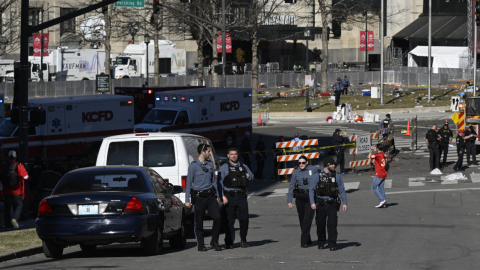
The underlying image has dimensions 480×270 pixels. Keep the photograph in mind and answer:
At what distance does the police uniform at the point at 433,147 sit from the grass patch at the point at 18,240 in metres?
15.9

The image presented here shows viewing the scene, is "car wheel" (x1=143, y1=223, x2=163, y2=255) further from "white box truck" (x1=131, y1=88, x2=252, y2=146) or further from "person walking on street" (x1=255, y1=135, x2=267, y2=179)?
"white box truck" (x1=131, y1=88, x2=252, y2=146)

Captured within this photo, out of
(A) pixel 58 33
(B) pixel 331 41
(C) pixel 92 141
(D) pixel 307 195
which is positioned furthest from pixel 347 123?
(B) pixel 331 41

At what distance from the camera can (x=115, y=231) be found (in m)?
10.4

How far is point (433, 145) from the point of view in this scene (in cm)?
2597

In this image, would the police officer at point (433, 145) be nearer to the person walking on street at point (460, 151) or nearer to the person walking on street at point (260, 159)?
the person walking on street at point (460, 151)

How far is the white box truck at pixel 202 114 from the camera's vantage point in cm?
3055

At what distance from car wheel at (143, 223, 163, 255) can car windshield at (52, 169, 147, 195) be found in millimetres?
688

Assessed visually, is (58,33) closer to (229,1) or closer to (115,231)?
(229,1)

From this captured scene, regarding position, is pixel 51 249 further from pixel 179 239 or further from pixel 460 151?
pixel 460 151

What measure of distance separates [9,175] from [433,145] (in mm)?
16003

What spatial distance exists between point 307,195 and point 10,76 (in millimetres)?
52846

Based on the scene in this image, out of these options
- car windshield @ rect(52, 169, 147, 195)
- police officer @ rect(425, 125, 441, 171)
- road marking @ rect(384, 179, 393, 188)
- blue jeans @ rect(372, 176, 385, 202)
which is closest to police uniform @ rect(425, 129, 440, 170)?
police officer @ rect(425, 125, 441, 171)

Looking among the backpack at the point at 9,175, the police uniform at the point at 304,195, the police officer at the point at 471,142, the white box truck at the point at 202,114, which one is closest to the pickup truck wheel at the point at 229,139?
the white box truck at the point at 202,114

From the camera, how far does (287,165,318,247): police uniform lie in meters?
12.4
